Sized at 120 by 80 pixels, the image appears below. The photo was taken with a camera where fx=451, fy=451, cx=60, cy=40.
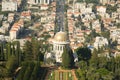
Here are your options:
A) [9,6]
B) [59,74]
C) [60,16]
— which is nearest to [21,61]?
[59,74]

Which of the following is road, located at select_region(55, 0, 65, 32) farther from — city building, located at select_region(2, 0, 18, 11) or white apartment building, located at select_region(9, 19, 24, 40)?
city building, located at select_region(2, 0, 18, 11)

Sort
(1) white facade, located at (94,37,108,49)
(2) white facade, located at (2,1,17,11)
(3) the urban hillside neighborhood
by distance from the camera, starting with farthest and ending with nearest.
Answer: (2) white facade, located at (2,1,17,11), (1) white facade, located at (94,37,108,49), (3) the urban hillside neighborhood

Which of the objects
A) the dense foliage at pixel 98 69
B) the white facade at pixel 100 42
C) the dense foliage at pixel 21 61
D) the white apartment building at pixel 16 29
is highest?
the dense foliage at pixel 21 61

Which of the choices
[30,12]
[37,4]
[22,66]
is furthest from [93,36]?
[22,66]

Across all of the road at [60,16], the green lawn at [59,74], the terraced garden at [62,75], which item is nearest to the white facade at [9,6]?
the road at [60,16]

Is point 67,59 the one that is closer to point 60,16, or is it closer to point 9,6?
point 60,16

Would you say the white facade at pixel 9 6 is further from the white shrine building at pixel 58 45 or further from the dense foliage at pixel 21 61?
the dense foliage at pixel 21 61

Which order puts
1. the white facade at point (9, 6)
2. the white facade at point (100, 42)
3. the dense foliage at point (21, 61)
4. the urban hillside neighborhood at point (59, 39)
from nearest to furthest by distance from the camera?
the dense foliage at point (21, 61) → the urban hillside neighborhood at point (59, 39) → the white facade at point (100, 42) → the white facade at point (9, 6)

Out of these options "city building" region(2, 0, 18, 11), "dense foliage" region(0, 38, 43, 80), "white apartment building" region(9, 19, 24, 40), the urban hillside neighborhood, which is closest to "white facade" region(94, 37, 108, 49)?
the urban hillside neighborhood
